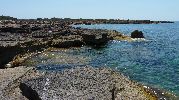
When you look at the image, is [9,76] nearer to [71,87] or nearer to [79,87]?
[71,87]

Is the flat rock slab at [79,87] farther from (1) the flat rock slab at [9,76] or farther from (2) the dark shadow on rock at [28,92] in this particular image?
(1) the flat rock slab at [9,76]

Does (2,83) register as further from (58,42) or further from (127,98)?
(58,42)

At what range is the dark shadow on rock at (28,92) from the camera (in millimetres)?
13297

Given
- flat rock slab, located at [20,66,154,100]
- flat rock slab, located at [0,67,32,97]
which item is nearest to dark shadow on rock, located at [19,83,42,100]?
flat rock slab, located at [20,66,154,100]

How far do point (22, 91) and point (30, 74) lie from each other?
365 cm

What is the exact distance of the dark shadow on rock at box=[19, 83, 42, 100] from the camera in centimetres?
1330

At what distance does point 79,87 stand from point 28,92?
2224 mm

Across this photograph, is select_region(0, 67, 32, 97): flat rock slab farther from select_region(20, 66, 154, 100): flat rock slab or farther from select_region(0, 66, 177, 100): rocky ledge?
select_region(20, 66, 154, 100): flat rock slab

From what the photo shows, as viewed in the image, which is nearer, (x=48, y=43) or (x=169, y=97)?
(x=169, y=97)

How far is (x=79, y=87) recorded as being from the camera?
14102 millimetres

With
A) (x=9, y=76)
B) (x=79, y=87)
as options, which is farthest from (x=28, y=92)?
(x=9, y=76)

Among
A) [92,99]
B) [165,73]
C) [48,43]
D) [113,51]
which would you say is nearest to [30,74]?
[92,99]

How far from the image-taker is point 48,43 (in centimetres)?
3928

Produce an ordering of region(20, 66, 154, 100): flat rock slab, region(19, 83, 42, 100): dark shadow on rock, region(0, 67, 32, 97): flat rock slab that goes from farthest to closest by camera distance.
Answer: region(0, 67, 32, 97): flat rock slab < region(19, 83, 42, 100): dark shadow on rock < region(20, 66, 154, 100): flat rock slab
